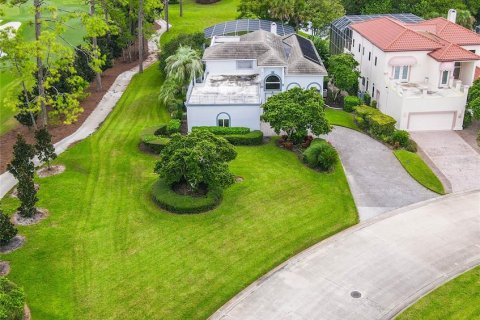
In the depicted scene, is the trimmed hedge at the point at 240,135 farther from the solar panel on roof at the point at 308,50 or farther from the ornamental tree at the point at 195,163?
the solar panel on roof at the point at 308,50

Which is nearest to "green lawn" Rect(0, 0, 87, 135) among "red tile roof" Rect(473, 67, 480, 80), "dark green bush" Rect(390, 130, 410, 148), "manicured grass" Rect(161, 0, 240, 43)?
"manicured grass" Rect(161, 0, 240, 43)

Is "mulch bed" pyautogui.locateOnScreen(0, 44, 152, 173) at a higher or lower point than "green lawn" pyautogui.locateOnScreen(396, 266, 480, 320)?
higher

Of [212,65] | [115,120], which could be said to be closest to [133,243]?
[115,120]

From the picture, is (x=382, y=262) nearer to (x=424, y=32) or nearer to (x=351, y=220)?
(x=351, y=220)

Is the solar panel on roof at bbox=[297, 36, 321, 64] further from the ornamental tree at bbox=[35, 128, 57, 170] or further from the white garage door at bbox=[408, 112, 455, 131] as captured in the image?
the ornamental tree at bbox=[35, 128, 57, 170]

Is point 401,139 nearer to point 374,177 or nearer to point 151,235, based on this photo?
point 374,177

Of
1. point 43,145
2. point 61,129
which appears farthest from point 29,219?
point 61,129
